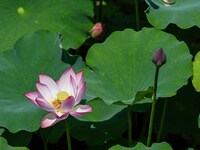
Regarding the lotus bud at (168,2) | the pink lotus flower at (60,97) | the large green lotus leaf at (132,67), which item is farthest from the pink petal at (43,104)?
the lotus bud at (168,2)

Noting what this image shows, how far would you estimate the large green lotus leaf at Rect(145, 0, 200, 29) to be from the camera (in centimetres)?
233

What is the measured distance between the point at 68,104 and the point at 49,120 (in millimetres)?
91

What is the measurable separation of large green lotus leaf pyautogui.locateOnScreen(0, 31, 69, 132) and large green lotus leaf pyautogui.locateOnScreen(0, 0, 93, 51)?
0.20 m

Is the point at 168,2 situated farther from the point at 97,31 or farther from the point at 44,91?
the point at 44,91

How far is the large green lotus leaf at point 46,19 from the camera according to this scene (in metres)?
2.48

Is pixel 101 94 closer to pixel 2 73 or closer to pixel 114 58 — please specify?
pixel 114 58

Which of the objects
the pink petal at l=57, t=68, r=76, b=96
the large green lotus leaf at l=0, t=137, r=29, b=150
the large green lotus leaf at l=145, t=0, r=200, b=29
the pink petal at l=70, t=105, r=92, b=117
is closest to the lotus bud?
the large green lotus leaf at l=145, t=0, r=200, b=29

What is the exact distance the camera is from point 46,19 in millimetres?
2512

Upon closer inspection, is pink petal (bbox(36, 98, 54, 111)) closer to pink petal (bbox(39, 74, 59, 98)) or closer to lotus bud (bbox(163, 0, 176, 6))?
pink petal (bbox(39, 74, 59, 98))

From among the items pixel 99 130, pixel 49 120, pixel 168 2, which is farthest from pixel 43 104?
pixel 168 2

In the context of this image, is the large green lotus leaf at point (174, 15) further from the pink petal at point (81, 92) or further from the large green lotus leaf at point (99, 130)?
the pink petal at point (81, 92)

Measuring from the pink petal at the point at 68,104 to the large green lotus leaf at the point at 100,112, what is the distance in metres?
0.30

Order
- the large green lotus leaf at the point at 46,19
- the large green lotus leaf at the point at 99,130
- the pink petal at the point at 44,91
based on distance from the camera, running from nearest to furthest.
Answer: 1. the pink petal at the point at 44,91
2. the large green lotus leaf at the point at 99,130
3. the large green lotus leaf at the point at 46,19

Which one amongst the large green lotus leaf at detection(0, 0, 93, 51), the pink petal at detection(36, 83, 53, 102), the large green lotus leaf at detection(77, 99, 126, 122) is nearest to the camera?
the pink petal at detection(36, 83, 53, 102)
